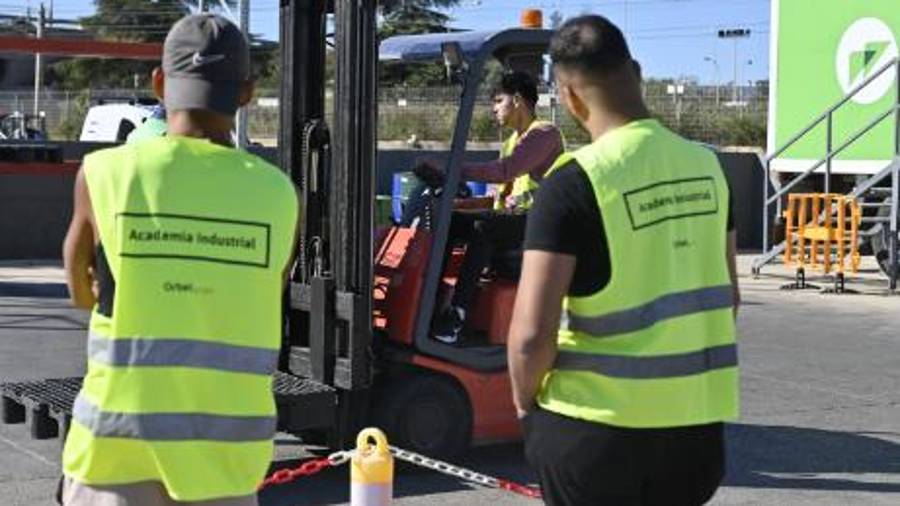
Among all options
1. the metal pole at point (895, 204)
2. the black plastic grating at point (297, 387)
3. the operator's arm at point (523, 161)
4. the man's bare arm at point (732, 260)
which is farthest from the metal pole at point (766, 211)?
the man's bare arm at point (732, 260)

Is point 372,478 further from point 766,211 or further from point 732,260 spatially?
point 766,211

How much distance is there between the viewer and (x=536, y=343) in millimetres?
3248

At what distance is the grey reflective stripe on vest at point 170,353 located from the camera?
2.95 metres

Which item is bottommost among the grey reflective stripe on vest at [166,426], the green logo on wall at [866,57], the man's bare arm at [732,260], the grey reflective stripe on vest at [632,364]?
the grey reflective stripe on vest at [166,426]

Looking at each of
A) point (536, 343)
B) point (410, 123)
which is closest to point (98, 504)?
point (536, 343)

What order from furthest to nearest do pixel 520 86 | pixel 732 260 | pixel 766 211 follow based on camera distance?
pixel 766 211 → pixel 520 86 → pixel 732 260

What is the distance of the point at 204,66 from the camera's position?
311cm

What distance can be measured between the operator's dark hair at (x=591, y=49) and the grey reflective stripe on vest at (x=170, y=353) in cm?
106

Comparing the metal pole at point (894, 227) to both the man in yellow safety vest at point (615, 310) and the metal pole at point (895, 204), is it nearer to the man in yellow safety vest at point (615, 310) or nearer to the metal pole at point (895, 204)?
the metal pole at point (895, 204)

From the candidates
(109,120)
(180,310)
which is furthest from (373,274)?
(109,120)

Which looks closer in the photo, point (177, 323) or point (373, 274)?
point (177, 323)

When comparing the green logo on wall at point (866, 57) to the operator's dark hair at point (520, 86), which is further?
the green logo on wall at point (866, 57)

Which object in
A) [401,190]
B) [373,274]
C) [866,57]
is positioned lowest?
[373,274]

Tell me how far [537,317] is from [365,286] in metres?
3.59
